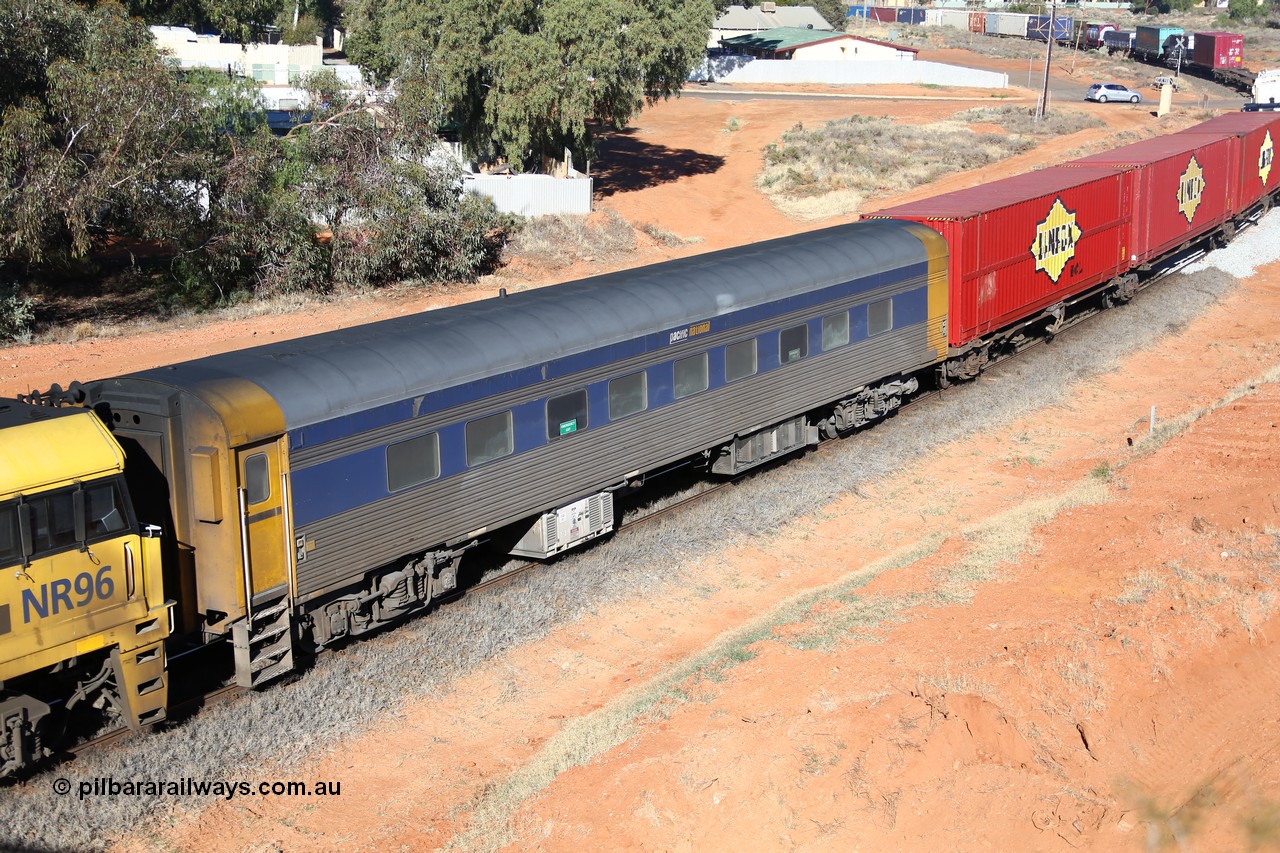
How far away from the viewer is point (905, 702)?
1320 cm

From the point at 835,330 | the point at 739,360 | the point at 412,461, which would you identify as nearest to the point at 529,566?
the point at 412,461

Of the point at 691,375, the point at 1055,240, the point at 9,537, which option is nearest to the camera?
the point at 9,537

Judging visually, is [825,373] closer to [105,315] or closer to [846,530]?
[846,530]

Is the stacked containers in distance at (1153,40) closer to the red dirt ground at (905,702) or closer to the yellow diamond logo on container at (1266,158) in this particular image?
the yellow diamond logo on container at (1266,158)

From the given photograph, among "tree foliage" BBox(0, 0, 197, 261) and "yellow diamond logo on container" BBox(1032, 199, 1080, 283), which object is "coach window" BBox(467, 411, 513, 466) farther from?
"tree foliage" BBox(0, 0, 197, 261)

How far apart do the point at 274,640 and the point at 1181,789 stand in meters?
9.73

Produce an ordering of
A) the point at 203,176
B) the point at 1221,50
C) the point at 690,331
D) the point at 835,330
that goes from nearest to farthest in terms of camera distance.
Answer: the point at 690,331
the point at 835,330
the point at 203,176
the point at 1221,50

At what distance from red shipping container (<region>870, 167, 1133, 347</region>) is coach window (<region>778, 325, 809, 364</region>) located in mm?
5159

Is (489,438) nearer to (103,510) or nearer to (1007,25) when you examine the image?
(103,510)

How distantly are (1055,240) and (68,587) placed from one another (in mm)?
23194

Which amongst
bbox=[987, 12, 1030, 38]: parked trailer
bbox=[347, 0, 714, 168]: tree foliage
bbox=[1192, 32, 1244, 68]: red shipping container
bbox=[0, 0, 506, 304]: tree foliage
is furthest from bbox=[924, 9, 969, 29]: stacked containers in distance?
bbox=[0, 0, 506, 304]: tree foliage

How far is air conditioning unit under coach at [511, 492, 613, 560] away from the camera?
56.4 feet

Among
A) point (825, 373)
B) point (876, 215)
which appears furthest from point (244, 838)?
point (876, 215)

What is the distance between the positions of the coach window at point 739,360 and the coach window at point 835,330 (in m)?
2.16
